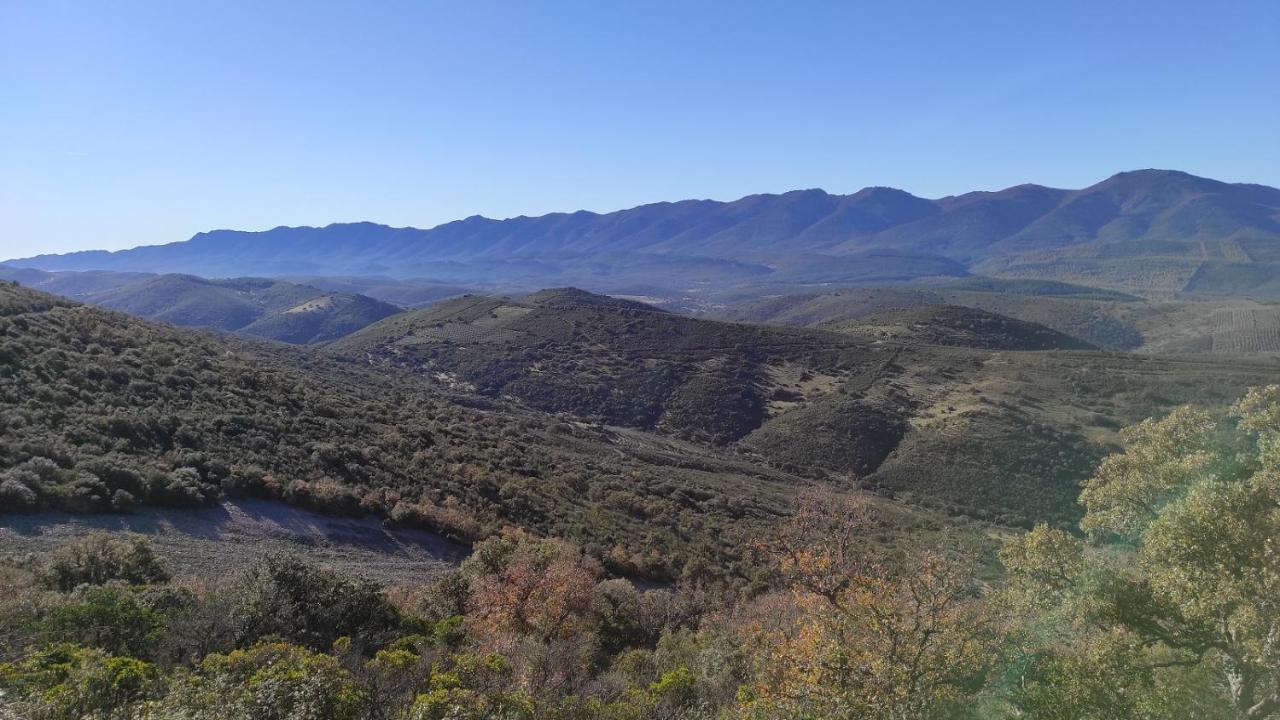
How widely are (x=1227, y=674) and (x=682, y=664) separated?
797cm

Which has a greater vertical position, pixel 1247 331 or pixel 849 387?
pixel 1247 331

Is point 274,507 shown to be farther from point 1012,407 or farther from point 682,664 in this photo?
point 1012,407

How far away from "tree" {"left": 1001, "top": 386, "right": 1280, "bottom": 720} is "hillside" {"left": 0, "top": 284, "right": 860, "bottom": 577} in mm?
13902

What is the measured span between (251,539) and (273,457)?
558 centimetres

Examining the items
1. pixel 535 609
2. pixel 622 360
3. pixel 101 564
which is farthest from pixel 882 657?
pixel 622 360

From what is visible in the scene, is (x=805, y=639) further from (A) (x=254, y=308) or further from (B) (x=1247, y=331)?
(A) (x=254, y=308)

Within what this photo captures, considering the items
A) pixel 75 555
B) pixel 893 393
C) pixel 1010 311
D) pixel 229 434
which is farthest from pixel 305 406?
pixel 1010 311

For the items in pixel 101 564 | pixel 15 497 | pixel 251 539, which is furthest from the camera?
pixel 251 539

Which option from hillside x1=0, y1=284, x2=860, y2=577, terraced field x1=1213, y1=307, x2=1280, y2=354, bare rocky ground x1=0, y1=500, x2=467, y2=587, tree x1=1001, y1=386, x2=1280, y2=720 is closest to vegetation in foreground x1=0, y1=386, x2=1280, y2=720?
tree x1=1001, y1=386, x2=1280, y2=720

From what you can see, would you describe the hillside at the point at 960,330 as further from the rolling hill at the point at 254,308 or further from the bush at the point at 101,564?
the rolling hill at the point at 254,308

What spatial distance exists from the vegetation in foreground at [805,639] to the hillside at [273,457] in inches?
249

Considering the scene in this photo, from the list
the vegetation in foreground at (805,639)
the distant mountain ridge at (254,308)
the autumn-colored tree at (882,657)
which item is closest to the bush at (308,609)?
the vegetation in foreground at (805,639)

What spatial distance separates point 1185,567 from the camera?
304 inches

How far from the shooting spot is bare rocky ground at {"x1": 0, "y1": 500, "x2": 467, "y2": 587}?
1472 centimetres
